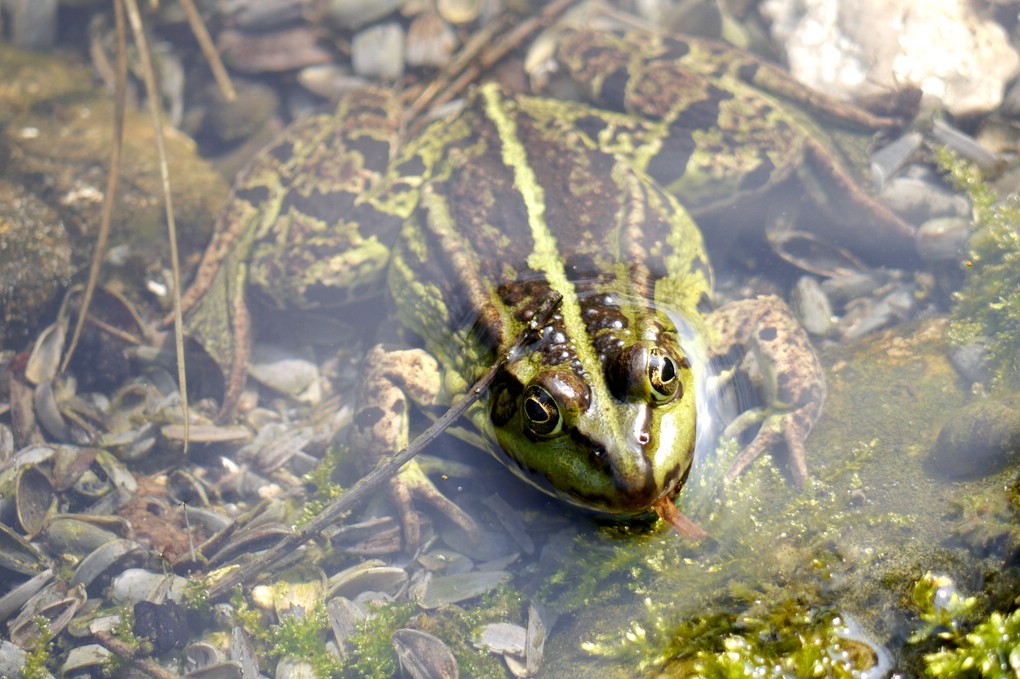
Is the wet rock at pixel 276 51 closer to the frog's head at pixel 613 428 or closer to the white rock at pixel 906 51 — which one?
the white rock at pixel 906 51

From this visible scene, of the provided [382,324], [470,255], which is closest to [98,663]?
[382,324]

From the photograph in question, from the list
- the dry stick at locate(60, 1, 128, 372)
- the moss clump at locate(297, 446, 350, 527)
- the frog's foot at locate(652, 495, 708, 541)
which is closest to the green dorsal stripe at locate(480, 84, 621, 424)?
the frog's foot at locate(652, 495, 708, 541)

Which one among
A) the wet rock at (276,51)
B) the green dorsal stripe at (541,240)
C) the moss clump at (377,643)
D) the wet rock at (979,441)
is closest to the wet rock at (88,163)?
the wet rock at (276,51)

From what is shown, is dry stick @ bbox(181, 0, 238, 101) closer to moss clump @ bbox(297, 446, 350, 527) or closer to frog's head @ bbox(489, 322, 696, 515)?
moss clump @ bbox(297, 446, 350, 527)

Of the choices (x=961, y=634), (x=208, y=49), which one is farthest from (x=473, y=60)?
(x=961, y=634)

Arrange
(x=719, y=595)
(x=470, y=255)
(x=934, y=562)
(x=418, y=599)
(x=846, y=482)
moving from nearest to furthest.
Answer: (x=934, y=562), (x=719, y=595), (x=846, y=482), (x=418, y=599), (x=470, y=255)

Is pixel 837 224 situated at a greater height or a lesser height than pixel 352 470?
greater

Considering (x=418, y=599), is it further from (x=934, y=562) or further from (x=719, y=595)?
(x=934, y=562)
